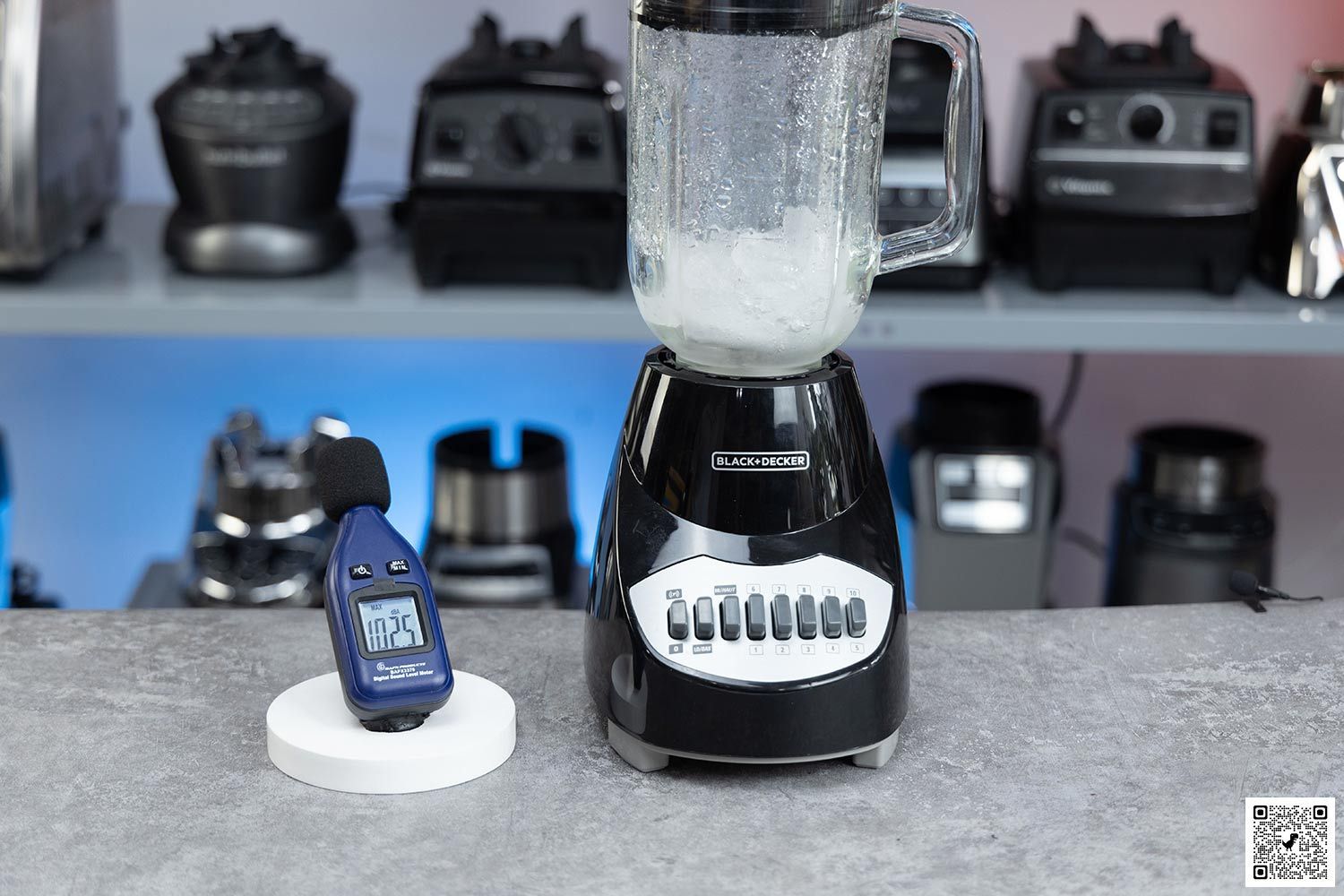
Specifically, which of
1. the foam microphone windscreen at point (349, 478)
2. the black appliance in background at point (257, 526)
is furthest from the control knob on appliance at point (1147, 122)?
the foam microphone windscreen at point (349, 478)

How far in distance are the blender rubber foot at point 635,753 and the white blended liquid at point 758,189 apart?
203 millimetres

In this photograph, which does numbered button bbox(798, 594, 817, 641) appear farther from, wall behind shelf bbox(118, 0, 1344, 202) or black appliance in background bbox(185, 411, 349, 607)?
wall behind shelf bbox(118, 0, 1344, 202)

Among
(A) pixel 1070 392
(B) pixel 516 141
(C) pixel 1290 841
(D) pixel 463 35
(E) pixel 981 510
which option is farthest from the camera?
(A) pixel 1070 392

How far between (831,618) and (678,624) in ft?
0.26

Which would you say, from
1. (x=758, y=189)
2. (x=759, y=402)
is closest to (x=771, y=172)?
(x=758, y=189)

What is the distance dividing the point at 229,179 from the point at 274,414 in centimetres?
63

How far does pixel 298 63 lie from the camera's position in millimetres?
1652

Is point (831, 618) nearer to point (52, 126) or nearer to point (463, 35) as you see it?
point (52, 126)

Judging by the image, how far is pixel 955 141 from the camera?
0.84m

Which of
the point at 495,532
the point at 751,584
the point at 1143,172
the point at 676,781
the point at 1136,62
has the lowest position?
the point at 495,532

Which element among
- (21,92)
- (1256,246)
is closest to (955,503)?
(1256,246)

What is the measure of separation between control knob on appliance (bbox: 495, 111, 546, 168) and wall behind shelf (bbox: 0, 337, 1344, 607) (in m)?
0.59

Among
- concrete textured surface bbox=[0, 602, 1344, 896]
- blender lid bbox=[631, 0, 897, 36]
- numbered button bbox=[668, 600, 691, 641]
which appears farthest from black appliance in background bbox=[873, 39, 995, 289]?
numbered button bbox=[668, 600, 691, 641]

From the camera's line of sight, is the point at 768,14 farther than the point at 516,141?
No
